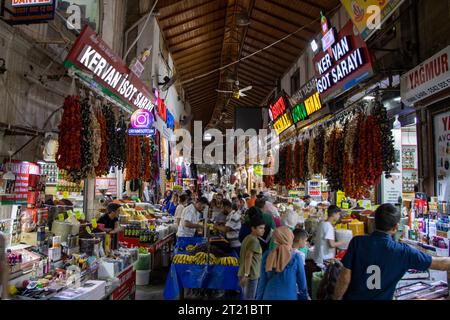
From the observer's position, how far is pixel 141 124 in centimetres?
746

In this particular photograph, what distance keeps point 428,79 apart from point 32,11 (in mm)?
5569

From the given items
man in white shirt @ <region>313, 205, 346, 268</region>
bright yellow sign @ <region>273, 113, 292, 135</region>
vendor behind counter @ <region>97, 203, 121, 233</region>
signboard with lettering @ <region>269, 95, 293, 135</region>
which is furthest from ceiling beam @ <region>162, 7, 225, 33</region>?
man in white shirt @ <region>313, 205, 346, 268</region>

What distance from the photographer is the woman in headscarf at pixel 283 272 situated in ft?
11.3

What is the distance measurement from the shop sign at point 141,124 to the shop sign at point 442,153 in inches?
211

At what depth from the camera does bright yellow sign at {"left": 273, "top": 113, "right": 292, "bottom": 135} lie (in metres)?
10.5

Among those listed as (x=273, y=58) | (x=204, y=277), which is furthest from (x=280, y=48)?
(x=204, y=277)

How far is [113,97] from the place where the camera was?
6.53 meters

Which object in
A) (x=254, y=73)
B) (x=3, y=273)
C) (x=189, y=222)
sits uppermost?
(x=254, y=73)

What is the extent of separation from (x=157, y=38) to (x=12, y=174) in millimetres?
8615

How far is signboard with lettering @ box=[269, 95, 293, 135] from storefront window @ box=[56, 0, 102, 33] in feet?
19.2

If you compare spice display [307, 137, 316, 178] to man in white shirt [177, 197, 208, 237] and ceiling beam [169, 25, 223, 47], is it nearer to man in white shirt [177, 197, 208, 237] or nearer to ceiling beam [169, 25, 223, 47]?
man in white shirt [177, 197, 208, 237]

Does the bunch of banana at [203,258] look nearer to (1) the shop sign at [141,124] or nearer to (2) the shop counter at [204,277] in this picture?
(2) the shop counter at [204,277]

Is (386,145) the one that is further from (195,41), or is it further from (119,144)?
(195,41)

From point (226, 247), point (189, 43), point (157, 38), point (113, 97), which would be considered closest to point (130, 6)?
point (157, 38)
